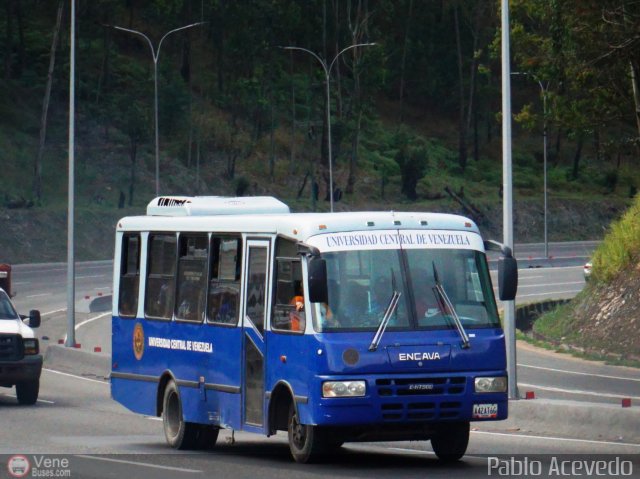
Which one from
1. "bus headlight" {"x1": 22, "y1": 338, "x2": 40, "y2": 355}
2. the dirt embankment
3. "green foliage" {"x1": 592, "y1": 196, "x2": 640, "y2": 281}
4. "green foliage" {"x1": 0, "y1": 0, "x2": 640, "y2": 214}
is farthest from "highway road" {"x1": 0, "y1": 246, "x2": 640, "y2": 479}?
"green foliage" {"x1": 0, "y1": 0, "x2": 640, "y2": 214}

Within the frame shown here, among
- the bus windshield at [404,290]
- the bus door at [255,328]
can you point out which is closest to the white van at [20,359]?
the bus door at [255,328]

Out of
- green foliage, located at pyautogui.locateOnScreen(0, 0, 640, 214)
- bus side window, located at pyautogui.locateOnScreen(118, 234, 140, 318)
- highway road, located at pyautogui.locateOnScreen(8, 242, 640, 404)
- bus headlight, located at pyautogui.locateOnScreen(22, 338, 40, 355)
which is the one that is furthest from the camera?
green foliage, located at pyautogui.locateOnScreen(0, 0, 640, 214)

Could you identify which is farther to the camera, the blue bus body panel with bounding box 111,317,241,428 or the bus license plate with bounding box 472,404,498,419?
the blue bus body panel with bounding box 111,317,241,428

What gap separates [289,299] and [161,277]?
3.19 meters

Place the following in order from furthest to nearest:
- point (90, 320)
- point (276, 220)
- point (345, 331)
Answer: point (90, 320) < point (276, 220) < point (345, 331)

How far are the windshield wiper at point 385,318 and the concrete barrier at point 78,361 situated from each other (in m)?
13.8

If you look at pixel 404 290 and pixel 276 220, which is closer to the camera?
pixel 404 290

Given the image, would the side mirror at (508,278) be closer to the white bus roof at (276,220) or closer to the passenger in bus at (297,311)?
the white bus roof at (276,220)

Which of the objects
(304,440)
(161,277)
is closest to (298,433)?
(304,440)

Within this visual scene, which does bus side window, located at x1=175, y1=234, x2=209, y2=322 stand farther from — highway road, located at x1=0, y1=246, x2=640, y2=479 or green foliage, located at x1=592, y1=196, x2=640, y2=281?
green foliage, located at x1=592, y1=196, x2=640, y2=281

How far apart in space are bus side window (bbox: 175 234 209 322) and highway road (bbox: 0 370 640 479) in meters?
1.58

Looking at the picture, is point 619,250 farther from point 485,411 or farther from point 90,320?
point 485,411

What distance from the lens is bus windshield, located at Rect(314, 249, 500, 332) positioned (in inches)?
511

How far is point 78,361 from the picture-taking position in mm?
28016
